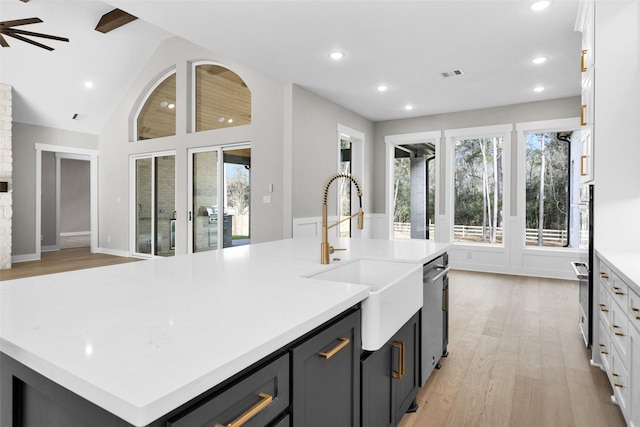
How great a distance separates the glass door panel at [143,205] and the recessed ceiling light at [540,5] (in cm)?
646

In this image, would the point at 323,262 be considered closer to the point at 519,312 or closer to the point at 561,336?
the point at 561,336

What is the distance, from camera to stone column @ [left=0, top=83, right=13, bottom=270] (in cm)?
620

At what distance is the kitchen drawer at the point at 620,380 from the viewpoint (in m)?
1.81

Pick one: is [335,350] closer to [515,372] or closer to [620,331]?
[620,331]

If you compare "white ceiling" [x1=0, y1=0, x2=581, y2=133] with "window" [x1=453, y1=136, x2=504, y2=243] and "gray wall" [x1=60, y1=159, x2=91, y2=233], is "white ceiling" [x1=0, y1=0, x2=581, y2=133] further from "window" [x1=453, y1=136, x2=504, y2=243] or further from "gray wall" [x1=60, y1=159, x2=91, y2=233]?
"gray wall" [x1=60, y1=159, x2=91, y2=233]

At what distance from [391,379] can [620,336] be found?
130 cm

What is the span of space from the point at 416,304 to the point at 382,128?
5896mm

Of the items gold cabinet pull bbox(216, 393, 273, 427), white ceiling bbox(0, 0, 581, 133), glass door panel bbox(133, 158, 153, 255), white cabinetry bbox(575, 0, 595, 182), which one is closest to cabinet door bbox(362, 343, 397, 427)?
gold cabinet pull bbox(216, 393, 273, 427)

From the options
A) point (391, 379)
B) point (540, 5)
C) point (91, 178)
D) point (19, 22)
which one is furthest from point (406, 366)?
point (91, 178)

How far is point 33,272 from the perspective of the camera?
5.87m

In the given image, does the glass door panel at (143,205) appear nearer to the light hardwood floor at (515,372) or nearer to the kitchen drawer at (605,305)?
the light hardwood floor at (515,372)

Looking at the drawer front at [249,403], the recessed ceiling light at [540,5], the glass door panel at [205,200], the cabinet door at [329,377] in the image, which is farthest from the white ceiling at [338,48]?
the drawer front at [249,403]

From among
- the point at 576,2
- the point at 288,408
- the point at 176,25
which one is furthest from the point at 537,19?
the point at 288,408

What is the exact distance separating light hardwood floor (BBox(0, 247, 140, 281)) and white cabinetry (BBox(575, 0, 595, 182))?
6.92 m
